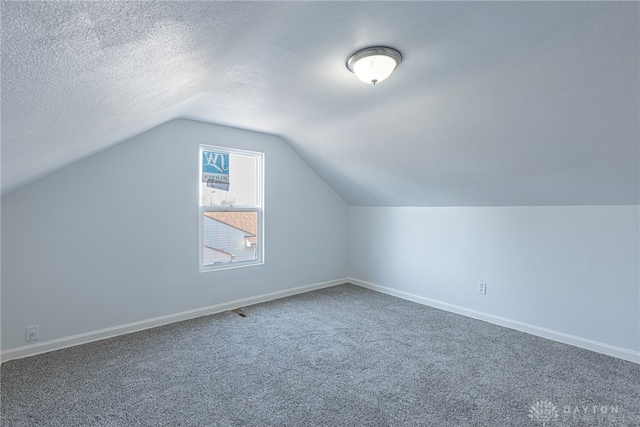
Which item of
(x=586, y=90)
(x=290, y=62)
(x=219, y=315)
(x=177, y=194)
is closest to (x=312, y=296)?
(x=219, y=315)

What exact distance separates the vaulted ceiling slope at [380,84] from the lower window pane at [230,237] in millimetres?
1187

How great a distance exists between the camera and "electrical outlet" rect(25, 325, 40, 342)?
2656 mm

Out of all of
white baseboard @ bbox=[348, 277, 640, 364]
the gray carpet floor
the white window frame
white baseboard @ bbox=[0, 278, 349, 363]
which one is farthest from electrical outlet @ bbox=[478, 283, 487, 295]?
the white window frame

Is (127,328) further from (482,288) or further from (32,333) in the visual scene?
(482,288)

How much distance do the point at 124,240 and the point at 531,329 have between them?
4.09 meters

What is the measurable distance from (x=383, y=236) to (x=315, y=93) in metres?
2.62

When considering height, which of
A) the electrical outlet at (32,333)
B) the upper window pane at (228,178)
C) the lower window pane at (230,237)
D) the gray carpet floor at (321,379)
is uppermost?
the upper window pane at (228,178)

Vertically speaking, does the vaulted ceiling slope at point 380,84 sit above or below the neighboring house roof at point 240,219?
above

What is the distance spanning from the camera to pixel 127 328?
3123 millimetres

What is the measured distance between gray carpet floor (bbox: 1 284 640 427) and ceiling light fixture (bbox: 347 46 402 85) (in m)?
2.08

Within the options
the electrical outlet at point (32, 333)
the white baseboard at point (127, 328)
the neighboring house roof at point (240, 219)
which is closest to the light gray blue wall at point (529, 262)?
the white baseboard at point (127, 328)

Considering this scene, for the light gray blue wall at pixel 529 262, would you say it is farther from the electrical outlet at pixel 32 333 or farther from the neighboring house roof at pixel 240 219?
the electrical outlet at pixel 32 333

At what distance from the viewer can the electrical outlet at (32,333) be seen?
2.66m

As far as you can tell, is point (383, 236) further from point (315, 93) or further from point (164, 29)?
point (164, 29)
